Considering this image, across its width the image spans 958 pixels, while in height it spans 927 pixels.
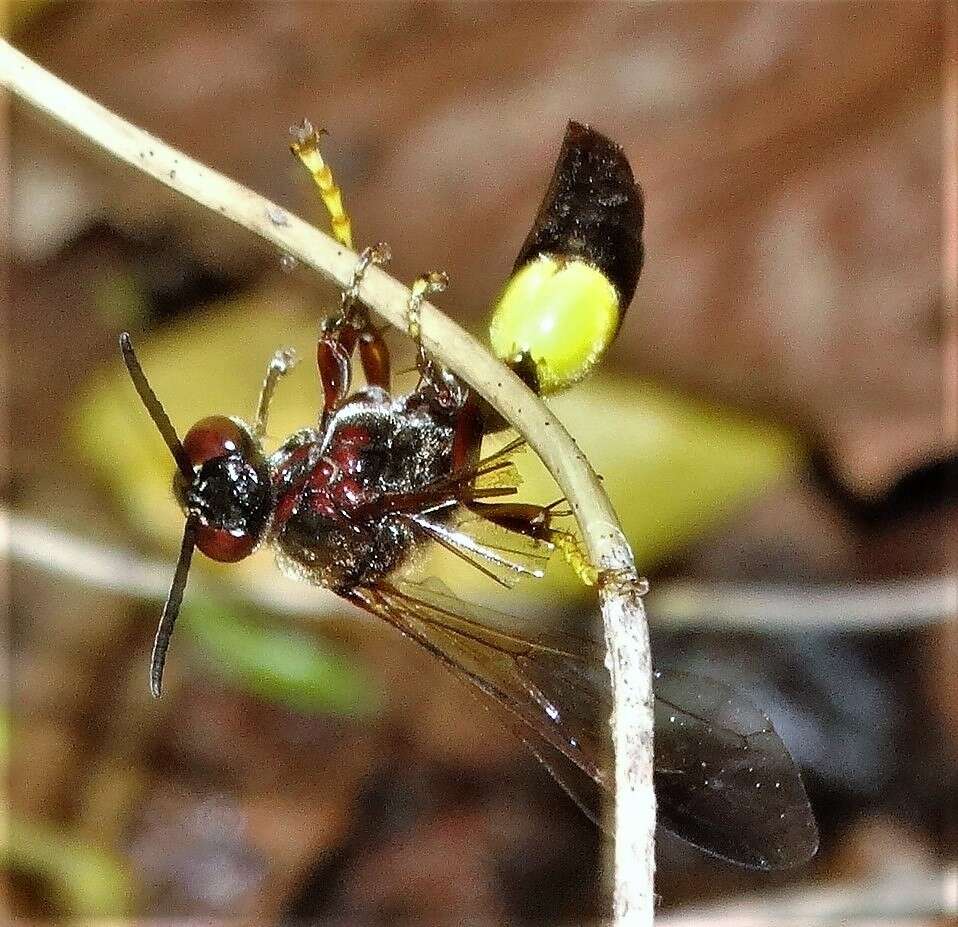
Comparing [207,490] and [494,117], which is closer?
[207,490]

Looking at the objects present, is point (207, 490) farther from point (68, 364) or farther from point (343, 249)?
point (68, 364)

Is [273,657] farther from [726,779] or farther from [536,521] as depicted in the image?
[726,779]

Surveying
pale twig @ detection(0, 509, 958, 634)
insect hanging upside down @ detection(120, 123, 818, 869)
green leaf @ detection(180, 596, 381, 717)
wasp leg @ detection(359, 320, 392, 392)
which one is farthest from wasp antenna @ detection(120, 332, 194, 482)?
green leaf @ detection(180, 596, 381, 717)

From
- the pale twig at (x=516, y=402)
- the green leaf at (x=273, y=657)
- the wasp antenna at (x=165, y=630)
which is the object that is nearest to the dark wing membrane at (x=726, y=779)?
the pale twig at (x=516, y=402)

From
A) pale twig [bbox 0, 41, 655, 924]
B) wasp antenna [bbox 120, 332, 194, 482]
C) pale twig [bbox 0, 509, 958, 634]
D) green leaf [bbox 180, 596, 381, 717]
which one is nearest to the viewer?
pale twig [bbox 0, 41, 655, 924]

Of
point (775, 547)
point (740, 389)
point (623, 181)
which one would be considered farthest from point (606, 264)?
point (775, 547)

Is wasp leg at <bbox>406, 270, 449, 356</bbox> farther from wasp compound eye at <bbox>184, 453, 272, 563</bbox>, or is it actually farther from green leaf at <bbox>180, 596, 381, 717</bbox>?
green leaf at <bbox>180, 596, 381, 717</bbox>

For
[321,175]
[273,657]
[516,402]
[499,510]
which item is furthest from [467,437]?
[273,657]

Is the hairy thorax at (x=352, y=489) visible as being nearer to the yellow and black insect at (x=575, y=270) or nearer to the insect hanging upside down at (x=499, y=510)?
the insect hanging upside down at (x=499, y=510)
